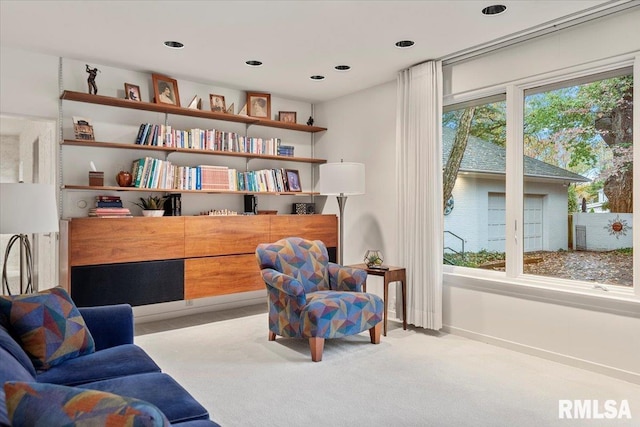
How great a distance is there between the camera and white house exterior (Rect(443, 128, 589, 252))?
3.60m

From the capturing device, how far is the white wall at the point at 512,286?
308 cm

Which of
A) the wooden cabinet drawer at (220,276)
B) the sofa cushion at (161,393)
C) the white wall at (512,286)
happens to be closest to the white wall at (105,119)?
the wooden cabinet drawer at (220,276)

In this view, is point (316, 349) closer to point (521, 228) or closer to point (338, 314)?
point (338, 314)

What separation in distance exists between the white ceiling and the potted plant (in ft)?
4.25

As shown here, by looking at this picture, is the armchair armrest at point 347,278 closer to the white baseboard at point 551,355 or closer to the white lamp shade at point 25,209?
the white baseboard at point 551,355

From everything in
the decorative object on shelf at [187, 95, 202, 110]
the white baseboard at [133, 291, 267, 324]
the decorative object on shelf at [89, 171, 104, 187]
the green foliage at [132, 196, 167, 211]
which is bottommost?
the white baseboard at [133, 291, 267, 324]

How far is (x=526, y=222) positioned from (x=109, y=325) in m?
3.27

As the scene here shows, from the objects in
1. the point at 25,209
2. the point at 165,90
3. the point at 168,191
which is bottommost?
the point at 25,209

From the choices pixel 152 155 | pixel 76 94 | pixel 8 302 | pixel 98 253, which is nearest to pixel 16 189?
pixel 8 302

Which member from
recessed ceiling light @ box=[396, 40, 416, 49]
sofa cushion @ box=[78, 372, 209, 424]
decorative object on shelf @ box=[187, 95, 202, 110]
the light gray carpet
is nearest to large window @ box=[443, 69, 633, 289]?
the light gray carpet

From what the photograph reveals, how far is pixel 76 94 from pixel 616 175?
14.7 ft

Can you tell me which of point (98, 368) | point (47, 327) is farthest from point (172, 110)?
point (98, 368)

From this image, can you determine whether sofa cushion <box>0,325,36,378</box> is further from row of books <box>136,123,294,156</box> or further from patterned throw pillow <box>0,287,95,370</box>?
row of books <box>136,123,294,156</box>

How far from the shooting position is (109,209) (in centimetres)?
402
